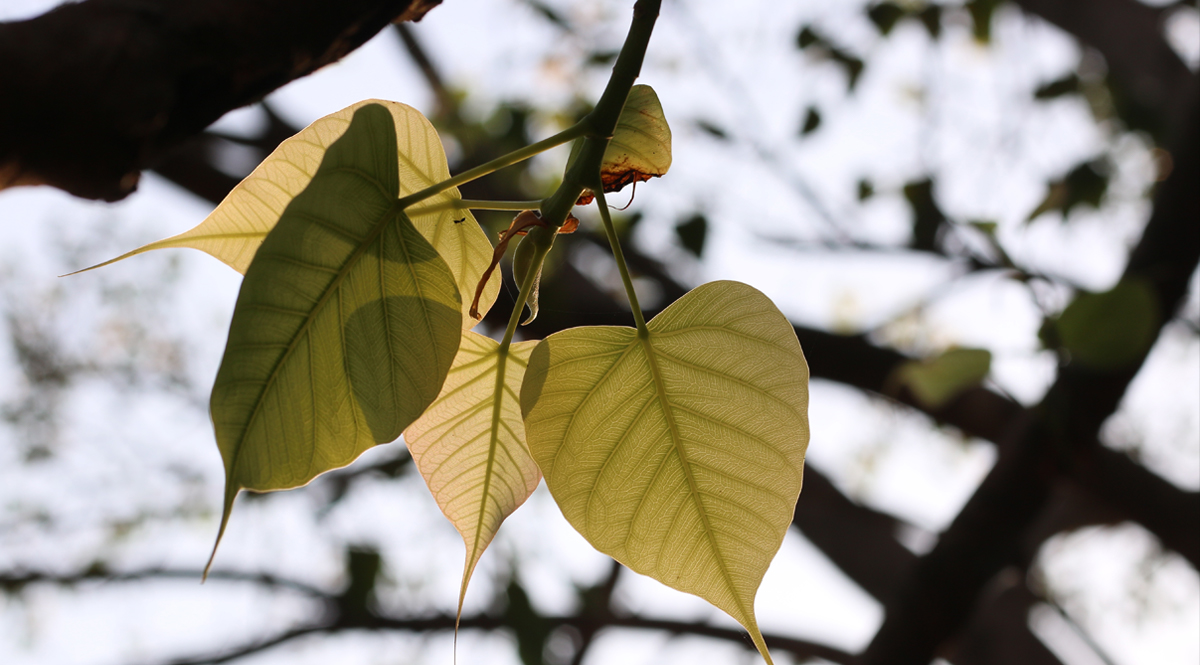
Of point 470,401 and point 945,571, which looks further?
point 945,571

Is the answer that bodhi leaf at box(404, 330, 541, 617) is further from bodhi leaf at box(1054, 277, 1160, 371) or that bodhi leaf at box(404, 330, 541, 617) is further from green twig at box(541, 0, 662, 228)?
bodhi leaf at box(1054, 277, 1160, 371)

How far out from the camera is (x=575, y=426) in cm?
34

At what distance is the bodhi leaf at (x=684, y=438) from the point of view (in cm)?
33

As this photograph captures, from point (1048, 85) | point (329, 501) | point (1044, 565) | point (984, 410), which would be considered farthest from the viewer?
point (1044, 565)

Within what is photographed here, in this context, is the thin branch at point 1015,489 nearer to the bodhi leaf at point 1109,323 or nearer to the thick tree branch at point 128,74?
the bodhi leaf at point 1109,323

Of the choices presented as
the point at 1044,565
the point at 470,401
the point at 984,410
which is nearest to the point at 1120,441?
the point at 1044,565

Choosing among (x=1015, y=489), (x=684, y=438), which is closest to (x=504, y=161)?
(x=684, y=438)

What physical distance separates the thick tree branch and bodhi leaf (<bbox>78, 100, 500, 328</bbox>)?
0.04 metres

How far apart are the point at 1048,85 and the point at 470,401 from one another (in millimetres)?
2077

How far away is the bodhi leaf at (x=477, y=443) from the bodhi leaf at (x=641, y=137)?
99 millimetres

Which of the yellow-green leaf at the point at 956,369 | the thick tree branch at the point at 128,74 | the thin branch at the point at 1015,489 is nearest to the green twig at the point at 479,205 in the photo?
the thick tree branch at the point at 128,74

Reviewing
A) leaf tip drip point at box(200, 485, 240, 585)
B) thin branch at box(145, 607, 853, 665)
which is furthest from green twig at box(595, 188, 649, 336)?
thin branch at box(145, 607, 853, 665)

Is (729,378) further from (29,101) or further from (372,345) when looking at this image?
(29,101)

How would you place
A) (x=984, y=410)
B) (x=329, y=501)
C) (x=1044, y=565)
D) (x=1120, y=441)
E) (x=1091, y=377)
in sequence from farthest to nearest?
(x=1044, y=565), (x=1120, y=441), (x=329, y=501), (x=984, y=410), (x=1091, y=377)
